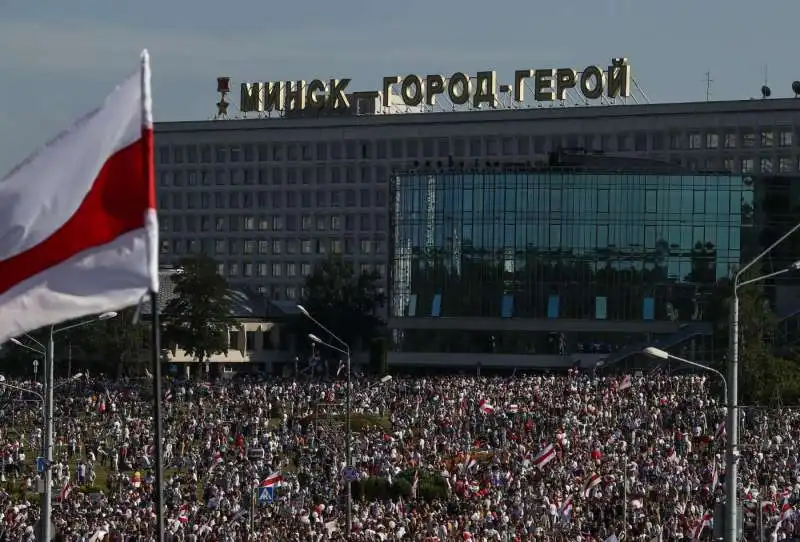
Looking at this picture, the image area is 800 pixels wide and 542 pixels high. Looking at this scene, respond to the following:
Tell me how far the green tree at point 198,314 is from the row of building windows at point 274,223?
40722mm

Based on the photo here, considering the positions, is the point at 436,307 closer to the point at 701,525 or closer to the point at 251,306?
the point at 251,306

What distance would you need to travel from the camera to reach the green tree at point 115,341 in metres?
96.7

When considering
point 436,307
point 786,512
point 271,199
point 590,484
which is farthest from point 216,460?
point 271,199

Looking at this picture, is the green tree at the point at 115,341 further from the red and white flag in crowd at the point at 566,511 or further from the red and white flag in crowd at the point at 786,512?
the red and white flag in crowd at the point at 786,512

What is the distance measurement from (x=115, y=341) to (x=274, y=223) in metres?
48.0

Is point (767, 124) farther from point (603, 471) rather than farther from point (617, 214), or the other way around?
point (603, 471)

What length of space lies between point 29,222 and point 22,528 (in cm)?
3195

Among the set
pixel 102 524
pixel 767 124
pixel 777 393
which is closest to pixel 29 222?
pixel 102 524

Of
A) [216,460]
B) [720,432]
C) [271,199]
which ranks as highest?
[271,199]

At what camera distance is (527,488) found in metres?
44.2

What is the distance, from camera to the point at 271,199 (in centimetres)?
14375

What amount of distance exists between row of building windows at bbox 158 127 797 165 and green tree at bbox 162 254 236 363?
3818 cm

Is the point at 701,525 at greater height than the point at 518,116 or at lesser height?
lesser

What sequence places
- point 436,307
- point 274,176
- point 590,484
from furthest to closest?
point 274,176 → point 436,307 → point 590,484
